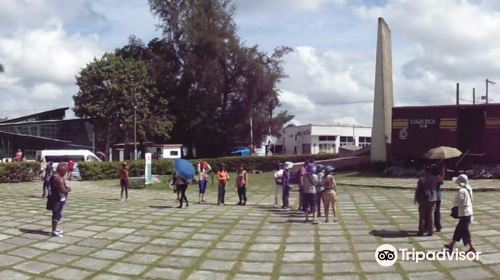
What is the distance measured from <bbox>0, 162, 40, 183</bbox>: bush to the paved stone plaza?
12.2 metres

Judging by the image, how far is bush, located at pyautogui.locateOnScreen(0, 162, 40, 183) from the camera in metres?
26.5

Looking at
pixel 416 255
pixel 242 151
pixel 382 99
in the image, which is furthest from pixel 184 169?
pixel 242 151

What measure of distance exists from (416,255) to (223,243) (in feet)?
11.8

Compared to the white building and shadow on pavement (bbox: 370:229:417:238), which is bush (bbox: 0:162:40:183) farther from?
the white building

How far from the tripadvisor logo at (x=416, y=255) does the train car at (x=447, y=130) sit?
19041 mm

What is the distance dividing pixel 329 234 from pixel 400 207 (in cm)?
500

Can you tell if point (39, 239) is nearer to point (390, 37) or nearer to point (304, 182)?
point (304, 182)

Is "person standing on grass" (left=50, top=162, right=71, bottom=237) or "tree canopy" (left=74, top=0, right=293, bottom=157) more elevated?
"tree canopy" (left=74, top=0, right=293, bottom=157)

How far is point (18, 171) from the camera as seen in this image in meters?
27.0

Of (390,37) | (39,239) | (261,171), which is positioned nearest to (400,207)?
(39,239)

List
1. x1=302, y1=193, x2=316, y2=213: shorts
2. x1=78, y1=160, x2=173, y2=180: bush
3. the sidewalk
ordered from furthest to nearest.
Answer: x1=78, y1=160, x2=173, y2=180: bush < the sidewalk < x1=302, y1=193, x2=316, y2=213: shorts

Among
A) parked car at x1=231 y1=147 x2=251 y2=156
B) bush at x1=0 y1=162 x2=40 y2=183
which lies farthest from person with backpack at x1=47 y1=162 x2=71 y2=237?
parked car at x1=231 y1=147 x2=251 y2=156

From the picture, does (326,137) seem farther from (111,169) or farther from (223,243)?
(223,243)

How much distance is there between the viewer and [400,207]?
1474 centimetres
